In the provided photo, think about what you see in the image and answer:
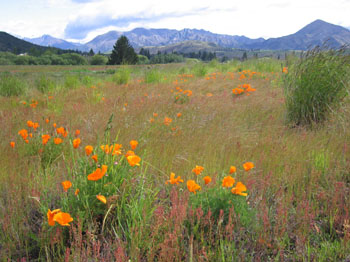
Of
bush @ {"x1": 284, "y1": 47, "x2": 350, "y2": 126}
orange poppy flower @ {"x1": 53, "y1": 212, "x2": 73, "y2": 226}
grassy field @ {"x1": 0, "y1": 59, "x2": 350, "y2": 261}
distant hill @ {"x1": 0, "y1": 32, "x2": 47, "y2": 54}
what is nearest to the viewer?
orange poppy flower @ {"x1": 53, "y1": 212, "x2": 73, "y2": 226}

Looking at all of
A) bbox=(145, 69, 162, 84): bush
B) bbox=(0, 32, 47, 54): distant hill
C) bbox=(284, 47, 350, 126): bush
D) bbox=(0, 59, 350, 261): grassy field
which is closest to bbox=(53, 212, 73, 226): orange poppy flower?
bbox=(0, 59, 350, 261): grassy field

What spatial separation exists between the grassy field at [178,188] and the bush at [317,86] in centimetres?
20

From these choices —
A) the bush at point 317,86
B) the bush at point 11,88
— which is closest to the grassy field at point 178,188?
the bush at point 317,86

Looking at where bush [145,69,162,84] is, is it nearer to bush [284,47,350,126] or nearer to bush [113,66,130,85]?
bush [113,66,130,85]

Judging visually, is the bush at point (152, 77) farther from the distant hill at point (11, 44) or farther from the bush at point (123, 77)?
the distant hill at point (11, 44)

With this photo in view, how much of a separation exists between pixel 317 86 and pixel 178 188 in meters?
2.77

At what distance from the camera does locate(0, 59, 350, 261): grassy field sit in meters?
1.39

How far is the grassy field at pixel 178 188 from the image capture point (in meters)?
1.39

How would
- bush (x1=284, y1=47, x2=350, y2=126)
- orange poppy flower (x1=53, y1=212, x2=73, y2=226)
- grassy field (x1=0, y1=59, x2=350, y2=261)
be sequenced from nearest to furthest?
orange poppy flower (x1=53, y1=212, x2=73, y2=226) → grassy field (x1=0, y1=59, x2=350, y2=261) → bush (x1=284, y1=47, x2=350, y2=126)

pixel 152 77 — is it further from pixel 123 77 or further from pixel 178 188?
A: pixel 178 188

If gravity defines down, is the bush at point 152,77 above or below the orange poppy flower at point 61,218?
above

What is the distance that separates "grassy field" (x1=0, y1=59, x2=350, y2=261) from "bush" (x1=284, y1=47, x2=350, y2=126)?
20 centimetres

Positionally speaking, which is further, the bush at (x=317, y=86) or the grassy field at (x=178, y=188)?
the bush at (x=317, y=86)

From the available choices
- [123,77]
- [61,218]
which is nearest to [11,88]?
[123,77]
